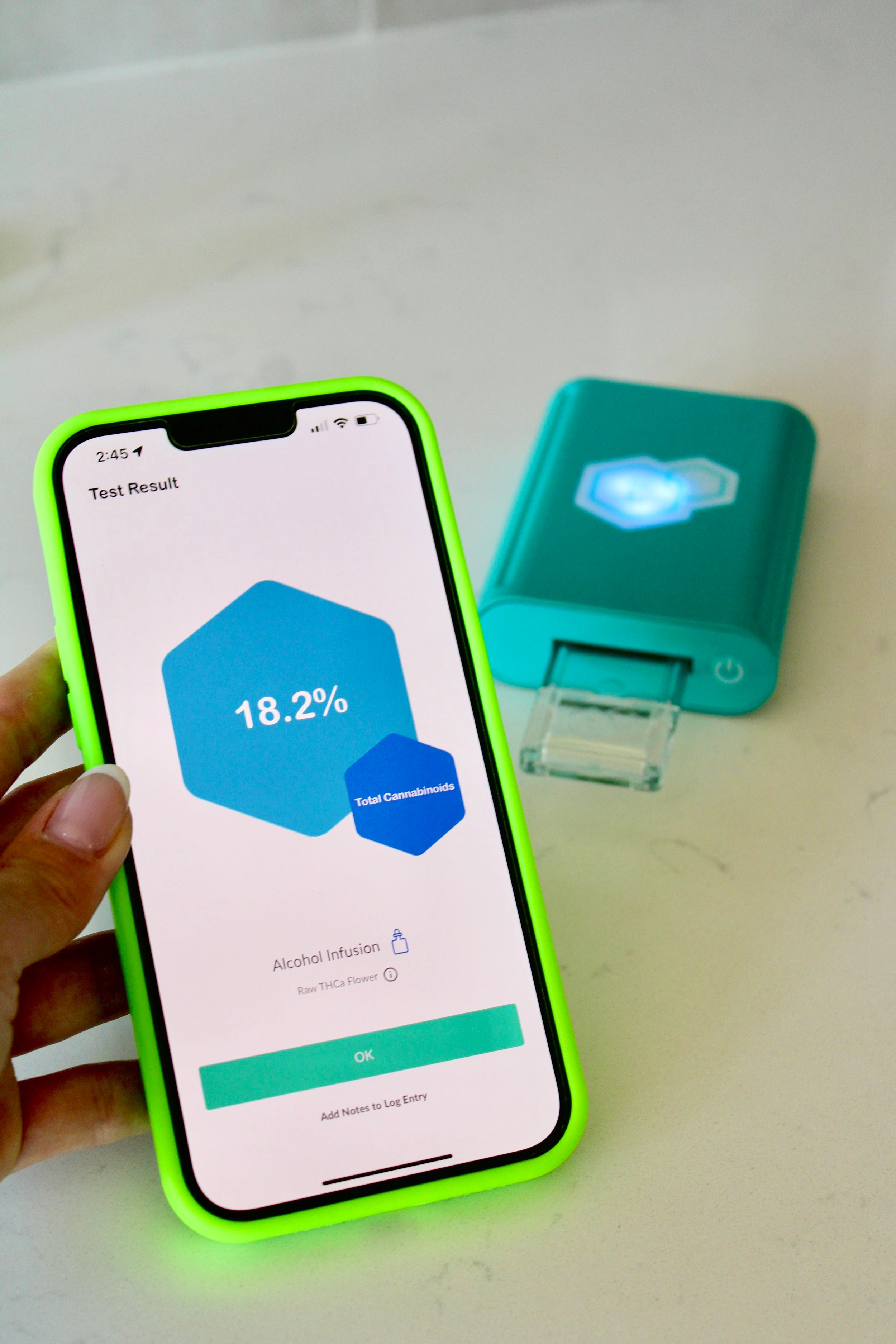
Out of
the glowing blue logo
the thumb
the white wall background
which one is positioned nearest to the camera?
the thumb

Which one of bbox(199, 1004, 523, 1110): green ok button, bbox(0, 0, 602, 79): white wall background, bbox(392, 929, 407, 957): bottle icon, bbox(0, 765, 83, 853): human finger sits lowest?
bbox(199, 1004, 523, 1110): green ok button

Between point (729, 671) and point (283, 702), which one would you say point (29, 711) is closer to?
point (283, 702)

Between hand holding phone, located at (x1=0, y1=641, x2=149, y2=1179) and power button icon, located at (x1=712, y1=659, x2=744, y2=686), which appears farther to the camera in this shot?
power button icon, located at (x1=712, y1=659, x2=744, y2=686)

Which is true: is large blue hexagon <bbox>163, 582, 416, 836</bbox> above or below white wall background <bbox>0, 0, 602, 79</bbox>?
below

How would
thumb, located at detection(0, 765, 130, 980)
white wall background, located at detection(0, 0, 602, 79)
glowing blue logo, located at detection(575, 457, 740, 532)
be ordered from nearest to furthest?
thumb, located at detection(0, 765, 130, 980) → glowing blue logo, located at detection(575, 457, 740, 532) → white wall background, located at detection(0, 0, 602, 79)

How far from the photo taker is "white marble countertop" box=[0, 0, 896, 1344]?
0.44m

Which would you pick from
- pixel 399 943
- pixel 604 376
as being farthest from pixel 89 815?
pixel 604 376

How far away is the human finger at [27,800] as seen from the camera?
1.80 ft

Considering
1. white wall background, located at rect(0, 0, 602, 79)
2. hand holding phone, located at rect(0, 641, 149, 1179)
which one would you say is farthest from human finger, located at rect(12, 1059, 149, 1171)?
white wall background, located at rect(0, 0, 602, 79)

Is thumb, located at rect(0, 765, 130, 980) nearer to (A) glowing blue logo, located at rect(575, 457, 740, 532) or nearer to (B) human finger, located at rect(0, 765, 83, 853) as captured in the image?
(B) human finger, located at rect(0, 765, 83, 853)

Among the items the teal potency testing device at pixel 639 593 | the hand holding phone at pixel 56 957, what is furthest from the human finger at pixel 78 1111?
the teal potency testing device at pixel 639 593

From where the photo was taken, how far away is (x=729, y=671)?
2.02 ft

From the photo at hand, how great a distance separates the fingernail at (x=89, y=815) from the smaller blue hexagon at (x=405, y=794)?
0.29 feet

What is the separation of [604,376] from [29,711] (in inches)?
18.9
